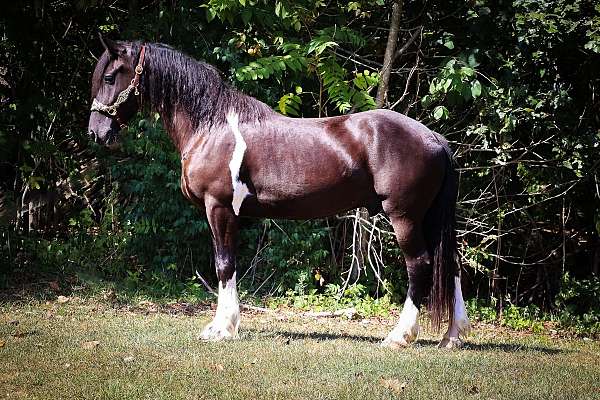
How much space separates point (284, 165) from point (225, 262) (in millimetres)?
887

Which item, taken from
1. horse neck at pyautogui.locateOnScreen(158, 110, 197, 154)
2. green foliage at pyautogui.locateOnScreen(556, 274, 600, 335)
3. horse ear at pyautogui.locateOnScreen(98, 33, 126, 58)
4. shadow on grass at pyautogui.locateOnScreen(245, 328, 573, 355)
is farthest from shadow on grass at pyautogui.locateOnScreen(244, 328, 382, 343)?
green foliage at pyautogui.locateOnScreen(556, 274, 600, 335)

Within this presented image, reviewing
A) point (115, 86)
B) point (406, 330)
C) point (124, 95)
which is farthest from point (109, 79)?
point (406, 330)

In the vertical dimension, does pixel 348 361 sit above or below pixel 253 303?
above

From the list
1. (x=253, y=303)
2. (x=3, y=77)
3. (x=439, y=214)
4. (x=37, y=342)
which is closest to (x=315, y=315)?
(x=253, y=303)

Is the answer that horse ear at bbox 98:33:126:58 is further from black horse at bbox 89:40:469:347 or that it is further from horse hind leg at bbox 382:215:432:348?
horse hind leg at bbox 382:215:432:348

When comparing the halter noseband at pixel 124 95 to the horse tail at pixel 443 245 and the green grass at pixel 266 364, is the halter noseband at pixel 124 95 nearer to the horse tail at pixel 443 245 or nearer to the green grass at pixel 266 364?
the green grass at pixel 266 364

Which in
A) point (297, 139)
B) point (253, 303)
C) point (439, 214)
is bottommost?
point (253, 303)

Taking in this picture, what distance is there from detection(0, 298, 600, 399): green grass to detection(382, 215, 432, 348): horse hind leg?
0.15 metres

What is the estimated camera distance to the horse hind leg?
582 cm

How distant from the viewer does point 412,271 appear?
588 centimetres

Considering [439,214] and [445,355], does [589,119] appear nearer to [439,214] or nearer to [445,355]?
[439,214]

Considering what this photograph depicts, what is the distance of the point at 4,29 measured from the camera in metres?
9.17

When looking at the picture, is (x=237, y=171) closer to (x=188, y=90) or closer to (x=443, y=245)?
(x=188, y=90)

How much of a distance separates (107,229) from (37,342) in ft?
14.9
